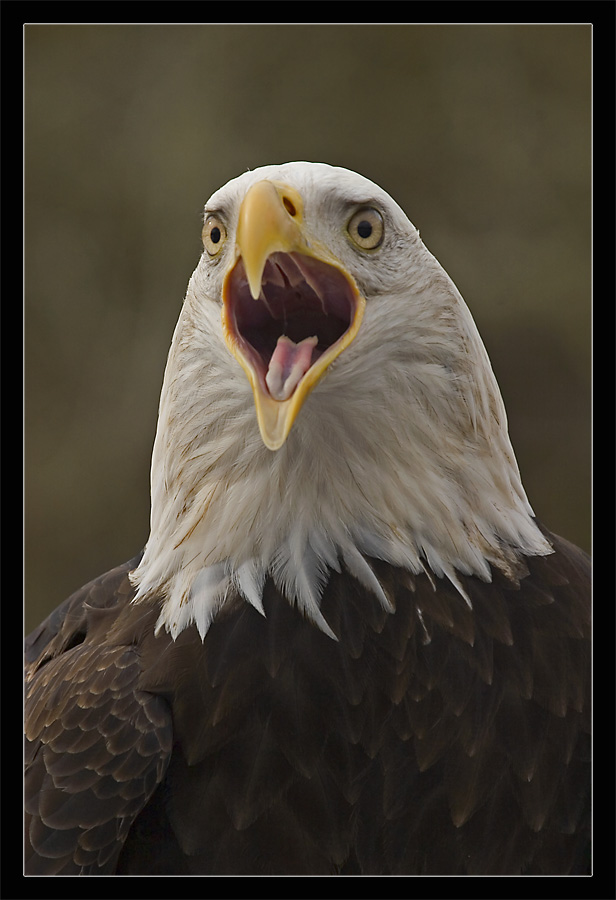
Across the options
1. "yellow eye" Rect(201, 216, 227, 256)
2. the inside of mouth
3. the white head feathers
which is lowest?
the white head feathers

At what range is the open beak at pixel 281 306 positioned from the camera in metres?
1.07

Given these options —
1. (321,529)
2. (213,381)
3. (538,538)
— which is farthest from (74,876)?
(538,538)

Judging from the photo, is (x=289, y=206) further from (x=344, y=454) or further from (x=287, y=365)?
(x=344, y=454)

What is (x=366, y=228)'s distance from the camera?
1.25 meters

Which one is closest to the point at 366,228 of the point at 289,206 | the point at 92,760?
the point at 289,206

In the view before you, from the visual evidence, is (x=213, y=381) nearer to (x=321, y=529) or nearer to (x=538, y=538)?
(x=321, y=529)

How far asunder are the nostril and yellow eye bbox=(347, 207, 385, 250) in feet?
0.36

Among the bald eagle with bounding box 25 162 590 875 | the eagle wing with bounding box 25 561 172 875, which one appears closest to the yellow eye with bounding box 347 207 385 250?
the bald eagle with bounding box 25 162 590 875

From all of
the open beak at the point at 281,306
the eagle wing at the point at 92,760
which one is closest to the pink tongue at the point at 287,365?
the open beak at the point at 281,306

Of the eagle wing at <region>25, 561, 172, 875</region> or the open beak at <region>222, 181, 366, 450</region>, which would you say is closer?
the open beak at <region>222, 181, 366, 450</region>

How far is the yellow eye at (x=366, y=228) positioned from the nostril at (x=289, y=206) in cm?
11

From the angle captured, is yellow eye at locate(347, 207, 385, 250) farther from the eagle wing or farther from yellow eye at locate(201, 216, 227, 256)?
the eagle wing

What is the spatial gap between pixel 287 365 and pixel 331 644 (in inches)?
16.6

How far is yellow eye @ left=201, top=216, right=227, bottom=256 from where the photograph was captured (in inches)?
49.2
